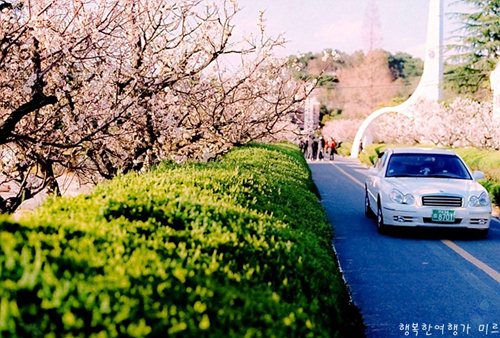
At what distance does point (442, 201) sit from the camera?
10969 mm

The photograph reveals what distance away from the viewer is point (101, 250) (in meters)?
3.20

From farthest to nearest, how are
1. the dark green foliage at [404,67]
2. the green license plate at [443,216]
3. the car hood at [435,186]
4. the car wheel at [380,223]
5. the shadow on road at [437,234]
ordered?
the dark green foliage at [404,67]
the car wheel at [380,223]
the shadow on road at [437,234]
the car hood at [435,186]
the green license plate at [443,216]

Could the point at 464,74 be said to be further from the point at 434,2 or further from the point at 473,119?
the point at 473,119

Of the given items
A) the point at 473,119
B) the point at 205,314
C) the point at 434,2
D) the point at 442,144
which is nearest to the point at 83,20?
the point at 205,314

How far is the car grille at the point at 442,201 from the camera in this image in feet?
35.9

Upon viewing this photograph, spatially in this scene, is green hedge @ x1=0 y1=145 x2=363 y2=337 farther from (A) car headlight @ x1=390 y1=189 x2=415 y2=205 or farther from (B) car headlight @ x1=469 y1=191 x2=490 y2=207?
(B) car headlight @ x1=469 y1=191 x2=490 y2=207

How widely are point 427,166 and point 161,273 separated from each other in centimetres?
1032

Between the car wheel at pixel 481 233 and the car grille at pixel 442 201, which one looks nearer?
the car grille at pixel 442 201

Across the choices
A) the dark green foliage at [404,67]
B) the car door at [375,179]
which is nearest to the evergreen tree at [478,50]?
the car door at [375,179]

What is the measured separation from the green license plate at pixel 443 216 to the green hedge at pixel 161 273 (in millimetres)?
6055

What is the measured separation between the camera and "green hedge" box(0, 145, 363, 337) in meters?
2.40

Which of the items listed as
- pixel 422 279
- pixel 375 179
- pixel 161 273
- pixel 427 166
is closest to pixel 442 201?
pixel 427 166

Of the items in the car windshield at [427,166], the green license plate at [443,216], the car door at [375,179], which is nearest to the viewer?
the green license plate at [443,216]

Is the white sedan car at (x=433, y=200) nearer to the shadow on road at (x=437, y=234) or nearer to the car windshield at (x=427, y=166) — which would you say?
the car windshield at (x=427, y=166)
